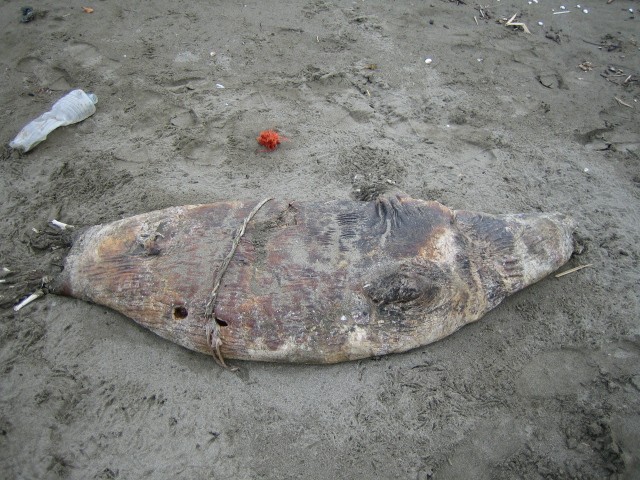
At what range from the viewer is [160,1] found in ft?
18.5

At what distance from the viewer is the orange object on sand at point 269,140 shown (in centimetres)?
398

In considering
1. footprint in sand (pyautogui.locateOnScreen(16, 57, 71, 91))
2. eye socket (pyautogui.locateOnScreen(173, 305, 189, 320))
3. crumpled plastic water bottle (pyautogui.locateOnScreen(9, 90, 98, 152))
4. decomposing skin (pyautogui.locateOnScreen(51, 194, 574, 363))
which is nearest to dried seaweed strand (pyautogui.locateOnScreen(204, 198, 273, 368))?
decomposing skin (pyautogui.locateOnScreen(51, 194, 574, 363))

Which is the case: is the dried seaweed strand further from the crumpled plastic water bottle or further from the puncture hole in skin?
the crumpled plastic water bottle

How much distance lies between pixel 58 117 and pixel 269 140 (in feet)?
6.87

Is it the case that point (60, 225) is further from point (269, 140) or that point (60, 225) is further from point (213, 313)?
point (269, 140)

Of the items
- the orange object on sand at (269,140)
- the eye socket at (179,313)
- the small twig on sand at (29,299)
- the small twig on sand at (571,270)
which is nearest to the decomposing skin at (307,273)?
the eye socket at (179,313)

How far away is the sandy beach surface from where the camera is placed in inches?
96.7

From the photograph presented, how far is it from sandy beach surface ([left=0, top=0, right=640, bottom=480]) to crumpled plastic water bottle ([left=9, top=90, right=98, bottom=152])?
0.31ft

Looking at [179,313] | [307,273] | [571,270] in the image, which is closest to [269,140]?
[307,273]

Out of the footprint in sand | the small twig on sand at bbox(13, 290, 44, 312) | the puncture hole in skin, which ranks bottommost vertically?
the small twig on sand at bbox(13, 290, 44, 312)

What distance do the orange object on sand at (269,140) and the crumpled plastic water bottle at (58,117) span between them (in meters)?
1.80

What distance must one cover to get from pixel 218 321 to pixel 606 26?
6.25 meters

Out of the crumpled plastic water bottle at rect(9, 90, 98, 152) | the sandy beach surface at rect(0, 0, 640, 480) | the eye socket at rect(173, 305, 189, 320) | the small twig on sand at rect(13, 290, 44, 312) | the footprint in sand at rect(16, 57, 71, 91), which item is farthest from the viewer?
the footprint in sand at rect(16, 57, 71, 91)

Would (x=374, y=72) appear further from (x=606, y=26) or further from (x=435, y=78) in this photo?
(x=606, y=26)
